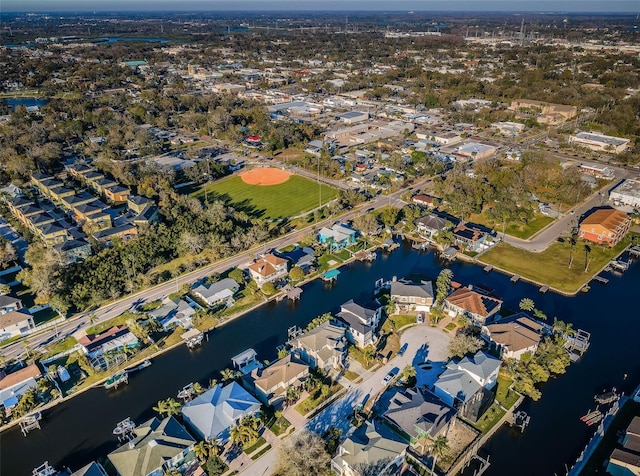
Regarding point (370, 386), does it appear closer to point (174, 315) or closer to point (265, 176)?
point (174, 315)

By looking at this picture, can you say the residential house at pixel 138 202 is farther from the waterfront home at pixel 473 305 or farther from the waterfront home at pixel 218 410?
the waterfront home at pixel 473 305

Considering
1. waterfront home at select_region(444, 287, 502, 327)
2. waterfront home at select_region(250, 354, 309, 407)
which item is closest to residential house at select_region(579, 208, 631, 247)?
waterfront home at select_region(444, 287, 502, 327)

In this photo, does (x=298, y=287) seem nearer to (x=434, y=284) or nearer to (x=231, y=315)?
(x=231, y=315)

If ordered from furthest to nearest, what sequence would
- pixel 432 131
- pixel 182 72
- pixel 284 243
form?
pixel 182 72 → pixel 432 131 → pixel 284 243

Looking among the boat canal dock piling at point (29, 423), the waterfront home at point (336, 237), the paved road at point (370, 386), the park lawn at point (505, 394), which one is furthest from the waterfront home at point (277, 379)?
the waterfront home at point (336, 237)

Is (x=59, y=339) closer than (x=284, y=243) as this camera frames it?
Yes

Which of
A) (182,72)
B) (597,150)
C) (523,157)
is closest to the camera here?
(523,157)

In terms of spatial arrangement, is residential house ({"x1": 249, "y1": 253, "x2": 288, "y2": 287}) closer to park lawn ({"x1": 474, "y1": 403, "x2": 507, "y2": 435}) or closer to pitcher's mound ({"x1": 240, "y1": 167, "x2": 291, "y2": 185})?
park lawn ({"x1": 474, "y1": 403, "x2": 507, "y2": 435})

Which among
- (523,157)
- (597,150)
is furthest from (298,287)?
A: (597,150)
